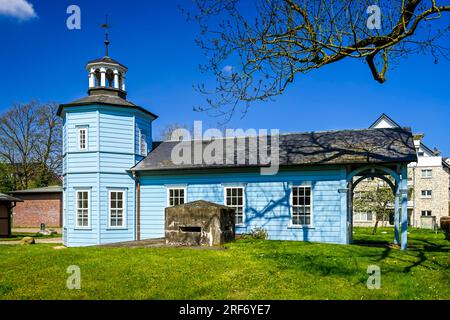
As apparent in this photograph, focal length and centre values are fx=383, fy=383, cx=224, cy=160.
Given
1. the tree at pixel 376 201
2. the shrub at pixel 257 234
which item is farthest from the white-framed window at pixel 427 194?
the shrub at pixel 257 234

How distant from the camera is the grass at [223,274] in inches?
293

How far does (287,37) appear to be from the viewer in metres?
9.68

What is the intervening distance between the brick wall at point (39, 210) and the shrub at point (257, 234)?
2770 centimetres

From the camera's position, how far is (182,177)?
19.0 m

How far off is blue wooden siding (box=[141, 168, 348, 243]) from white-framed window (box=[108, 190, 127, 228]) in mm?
1013

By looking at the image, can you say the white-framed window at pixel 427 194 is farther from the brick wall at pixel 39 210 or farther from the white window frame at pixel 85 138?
the brick wall at pixel 39 210

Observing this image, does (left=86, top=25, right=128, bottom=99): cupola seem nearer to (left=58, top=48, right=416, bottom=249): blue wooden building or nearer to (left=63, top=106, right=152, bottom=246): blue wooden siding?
(left=58, top=48, right=416, bottom=249): blue wooden building

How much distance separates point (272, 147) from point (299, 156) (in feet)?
6.66

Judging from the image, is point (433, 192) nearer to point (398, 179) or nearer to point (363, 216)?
point (363, 216)

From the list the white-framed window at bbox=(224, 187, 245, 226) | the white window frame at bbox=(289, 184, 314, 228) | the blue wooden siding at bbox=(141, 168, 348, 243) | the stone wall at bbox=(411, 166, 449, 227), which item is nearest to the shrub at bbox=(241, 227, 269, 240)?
the blue wooden siding at bbox=(141, 168, 348, 243)

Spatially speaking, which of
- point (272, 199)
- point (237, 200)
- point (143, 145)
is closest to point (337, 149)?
point (272, 199)

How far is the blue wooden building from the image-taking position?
16.5m

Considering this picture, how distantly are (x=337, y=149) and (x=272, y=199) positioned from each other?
3.65 m

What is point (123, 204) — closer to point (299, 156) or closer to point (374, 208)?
point (299, 156)
